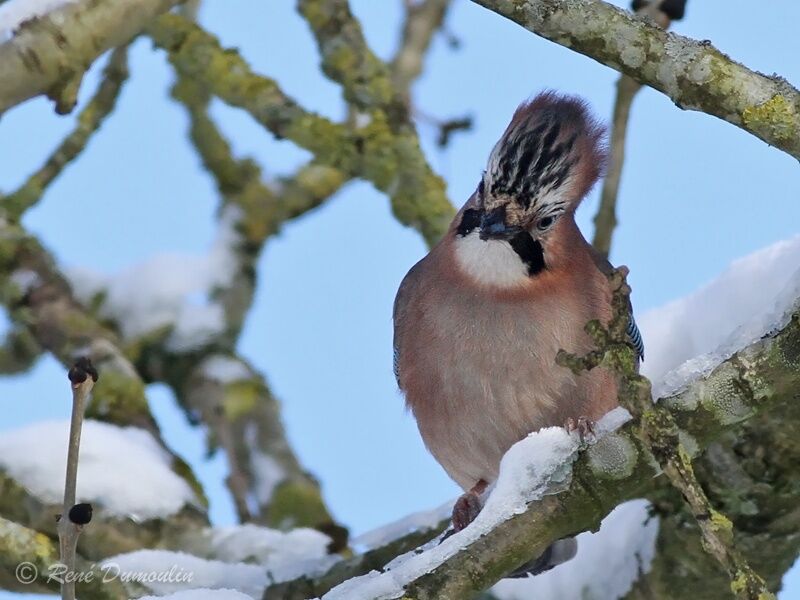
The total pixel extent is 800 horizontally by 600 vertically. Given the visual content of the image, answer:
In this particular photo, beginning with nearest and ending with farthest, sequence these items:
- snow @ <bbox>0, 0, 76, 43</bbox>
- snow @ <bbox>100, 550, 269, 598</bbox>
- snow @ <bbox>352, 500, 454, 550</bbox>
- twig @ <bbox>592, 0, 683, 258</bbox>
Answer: snow @ <bbox>0, 0, 76, 43</bbox> → snow @ <bbox>100, 550, 269, 598</bbox> → snow @ <bbox>352, 500, 454, 550</bbox> → twig @ <bbox>592, 0, 683, 258</bbox>

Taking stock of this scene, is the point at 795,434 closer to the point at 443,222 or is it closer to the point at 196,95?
the point at 443,222

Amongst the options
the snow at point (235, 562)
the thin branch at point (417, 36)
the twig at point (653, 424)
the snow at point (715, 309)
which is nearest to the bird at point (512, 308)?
the snow at point (715, 309)

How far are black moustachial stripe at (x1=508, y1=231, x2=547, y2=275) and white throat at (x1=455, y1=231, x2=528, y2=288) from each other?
18 mm

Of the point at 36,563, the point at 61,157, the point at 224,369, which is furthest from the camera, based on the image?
the point at 224,369

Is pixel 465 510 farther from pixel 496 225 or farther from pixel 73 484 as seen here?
pixel 73 484

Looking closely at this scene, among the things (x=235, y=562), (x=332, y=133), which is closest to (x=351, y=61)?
(x=332, y=133)

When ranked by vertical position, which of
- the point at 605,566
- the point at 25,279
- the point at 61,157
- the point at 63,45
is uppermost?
the point at 61,157

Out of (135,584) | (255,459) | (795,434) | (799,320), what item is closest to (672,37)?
(799,320)

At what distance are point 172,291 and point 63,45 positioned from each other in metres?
3.18

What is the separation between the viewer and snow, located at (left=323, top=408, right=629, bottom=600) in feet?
11.8

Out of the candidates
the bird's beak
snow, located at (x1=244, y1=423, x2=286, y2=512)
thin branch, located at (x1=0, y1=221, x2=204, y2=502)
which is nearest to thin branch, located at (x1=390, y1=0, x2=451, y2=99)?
thin branch, located at (x1=0, y1=221, x2=204, y2=502)

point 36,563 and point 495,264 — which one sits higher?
point 495,264

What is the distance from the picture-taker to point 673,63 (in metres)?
3.91

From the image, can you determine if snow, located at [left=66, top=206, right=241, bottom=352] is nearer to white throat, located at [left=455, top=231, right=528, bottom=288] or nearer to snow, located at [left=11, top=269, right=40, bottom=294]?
snow, located at [left=11, top=269, right=40, bottom=294]
